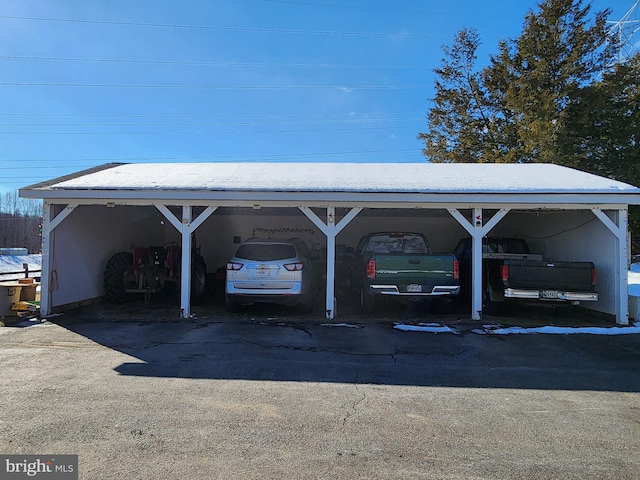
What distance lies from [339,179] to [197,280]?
4.63 metres

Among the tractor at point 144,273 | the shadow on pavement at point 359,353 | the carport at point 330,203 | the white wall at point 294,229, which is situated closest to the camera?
the shadow on pavement at point 359,353

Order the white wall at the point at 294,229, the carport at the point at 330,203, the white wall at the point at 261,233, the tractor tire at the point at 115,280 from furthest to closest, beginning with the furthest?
the white wall at the point at 294,229 → the tractor tire at the point at 115,280 → the white wall at the point at 261,233 → the carport at the point at 330,203

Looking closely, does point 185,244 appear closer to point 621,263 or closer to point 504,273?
point 504,273

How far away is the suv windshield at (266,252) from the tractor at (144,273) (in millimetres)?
2575

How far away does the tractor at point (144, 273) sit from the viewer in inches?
417

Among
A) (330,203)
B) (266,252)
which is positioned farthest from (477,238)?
(266,252)

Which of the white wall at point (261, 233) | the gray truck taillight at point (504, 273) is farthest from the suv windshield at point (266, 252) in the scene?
the gray truck taillight at point (504, 273)

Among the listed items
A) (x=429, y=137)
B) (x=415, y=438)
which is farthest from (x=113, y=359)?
(x=429, y=137)

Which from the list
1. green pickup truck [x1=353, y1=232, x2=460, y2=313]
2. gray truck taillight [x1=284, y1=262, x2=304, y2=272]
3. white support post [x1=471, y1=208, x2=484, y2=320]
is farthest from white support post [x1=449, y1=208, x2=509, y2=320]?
gray truck taillight [x1=284, y1=262, x2=304, y2=272]

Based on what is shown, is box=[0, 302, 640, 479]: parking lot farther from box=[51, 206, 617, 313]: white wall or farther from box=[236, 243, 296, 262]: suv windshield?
box=[51, 206, 617, 313]: white wall

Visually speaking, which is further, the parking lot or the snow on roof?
the snow on roof

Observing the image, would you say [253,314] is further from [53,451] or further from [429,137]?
[429,137]

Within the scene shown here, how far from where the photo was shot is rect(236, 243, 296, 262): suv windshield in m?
8.96

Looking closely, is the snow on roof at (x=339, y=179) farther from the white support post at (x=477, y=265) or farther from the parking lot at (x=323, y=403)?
the parking lot at (x=323, y=403)
